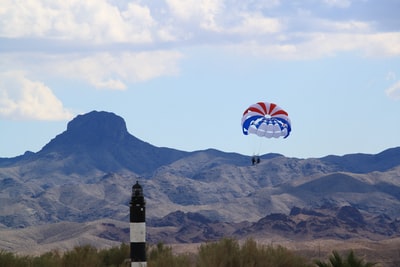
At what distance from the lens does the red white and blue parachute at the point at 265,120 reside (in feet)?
151

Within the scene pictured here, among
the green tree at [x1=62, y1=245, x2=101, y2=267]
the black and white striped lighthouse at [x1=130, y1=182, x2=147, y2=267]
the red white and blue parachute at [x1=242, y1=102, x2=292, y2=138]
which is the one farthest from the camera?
the red white and blue parachute at [x1=242, y1=102, x2=292, y2=138]

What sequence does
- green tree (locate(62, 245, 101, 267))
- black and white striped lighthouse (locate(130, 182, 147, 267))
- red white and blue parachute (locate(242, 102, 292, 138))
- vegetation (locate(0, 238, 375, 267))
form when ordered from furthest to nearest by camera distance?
1. red white and blue parachute (locate(242, 102, 292, 138))
2. green tree (locate(62, 245, 101, 267))
3. vegetation (locate(0, 238, 375, 267))
4. black and white striped lighthouse (locate(130, 182, 147, 267))

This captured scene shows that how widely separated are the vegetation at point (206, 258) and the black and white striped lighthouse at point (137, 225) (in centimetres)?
298

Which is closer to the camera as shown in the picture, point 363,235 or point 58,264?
point 58,264

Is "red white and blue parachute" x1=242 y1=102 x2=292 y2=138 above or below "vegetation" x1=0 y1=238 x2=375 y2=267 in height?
above

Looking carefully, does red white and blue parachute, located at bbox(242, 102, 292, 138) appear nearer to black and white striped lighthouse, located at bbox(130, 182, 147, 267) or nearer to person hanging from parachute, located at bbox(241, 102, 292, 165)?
person hanging from parachute, located at bbox(241, 102, 292, 165)

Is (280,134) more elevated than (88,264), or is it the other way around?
(280,134)

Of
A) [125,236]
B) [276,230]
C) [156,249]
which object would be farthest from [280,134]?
[125,236]

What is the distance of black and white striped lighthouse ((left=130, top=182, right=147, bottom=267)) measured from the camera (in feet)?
60.6

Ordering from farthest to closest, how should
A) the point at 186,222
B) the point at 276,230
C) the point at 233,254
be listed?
the point at 186,222 → the point at 276,230 → the point at 233,254

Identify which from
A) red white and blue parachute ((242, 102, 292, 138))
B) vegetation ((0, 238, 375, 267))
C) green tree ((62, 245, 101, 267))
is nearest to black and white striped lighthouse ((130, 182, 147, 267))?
vegetation ((0, 238, 375, 267))

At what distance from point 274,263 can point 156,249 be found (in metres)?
5.34

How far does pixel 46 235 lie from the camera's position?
163 metres

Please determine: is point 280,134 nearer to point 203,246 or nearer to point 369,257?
point 203,246
